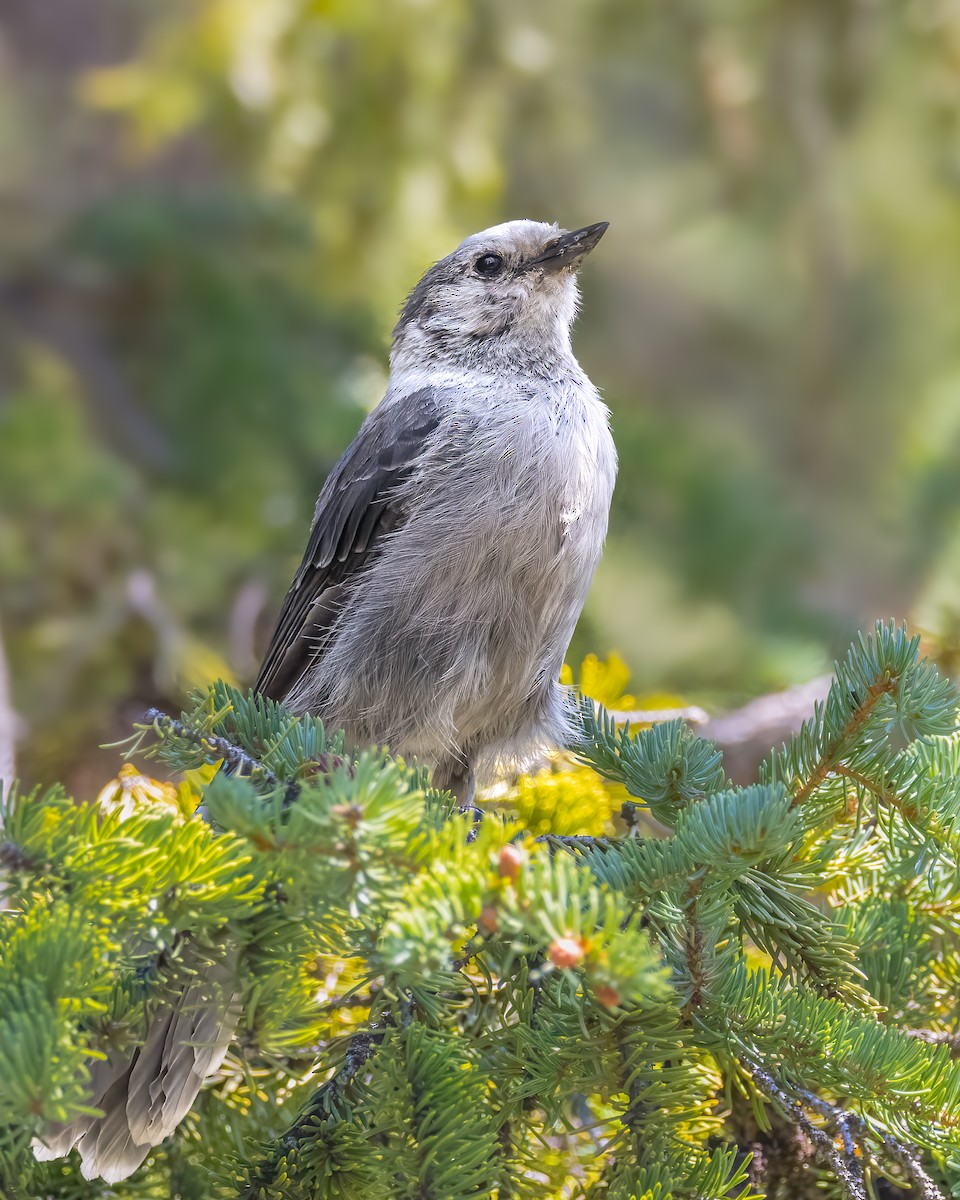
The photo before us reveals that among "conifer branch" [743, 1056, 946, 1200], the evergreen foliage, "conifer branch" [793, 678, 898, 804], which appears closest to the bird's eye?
the evergreen foliage

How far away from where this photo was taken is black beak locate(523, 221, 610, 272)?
2.92 meters

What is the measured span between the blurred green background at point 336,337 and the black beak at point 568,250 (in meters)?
1.11

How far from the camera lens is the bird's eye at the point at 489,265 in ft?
9.98

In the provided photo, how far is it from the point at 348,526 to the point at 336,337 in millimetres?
2137

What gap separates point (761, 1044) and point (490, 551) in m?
1.22

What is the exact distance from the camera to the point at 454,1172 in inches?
55.7

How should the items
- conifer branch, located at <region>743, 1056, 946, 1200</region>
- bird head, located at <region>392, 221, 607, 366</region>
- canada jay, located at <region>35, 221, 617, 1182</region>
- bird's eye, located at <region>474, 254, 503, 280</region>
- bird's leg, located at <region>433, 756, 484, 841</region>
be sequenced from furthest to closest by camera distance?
bird's eye, located at <region>474, 254, 503, 280</region> → bird head, located at <region>392, 221, 607, 366</region> → bird's leg, located at <region>433, 756, 484, 841</region> → canada jay, located at <region>35, 221, 617, 1182</region> → conifer branch, located at <region>743, 1056, 946, 1200</region>

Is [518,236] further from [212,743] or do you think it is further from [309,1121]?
[309,1121]

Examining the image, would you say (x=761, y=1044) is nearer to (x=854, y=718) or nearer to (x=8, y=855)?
(x=854, y=718)

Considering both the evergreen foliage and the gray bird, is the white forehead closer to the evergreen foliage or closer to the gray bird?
the gray bird

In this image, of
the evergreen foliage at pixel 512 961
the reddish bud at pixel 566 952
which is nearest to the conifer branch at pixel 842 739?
the evergreen foliage at pixel 512 961

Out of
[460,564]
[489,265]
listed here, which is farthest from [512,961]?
[489,265]

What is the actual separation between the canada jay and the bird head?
10mm

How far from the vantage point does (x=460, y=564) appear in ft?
8.33
